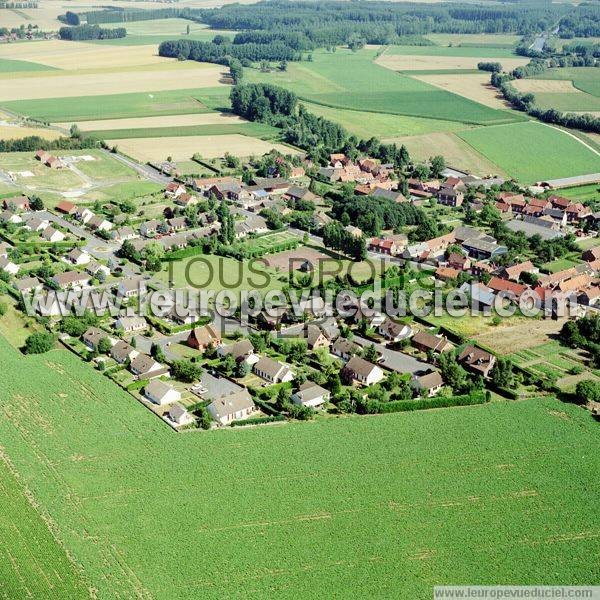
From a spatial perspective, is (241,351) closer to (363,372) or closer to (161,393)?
(161,393)

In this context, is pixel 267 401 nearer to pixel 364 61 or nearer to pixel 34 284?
pixel 34 284

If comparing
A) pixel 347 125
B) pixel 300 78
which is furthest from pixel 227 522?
pixel 300 78

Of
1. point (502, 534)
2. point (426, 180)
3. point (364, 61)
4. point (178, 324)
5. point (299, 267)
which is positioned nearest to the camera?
point (502, 534)

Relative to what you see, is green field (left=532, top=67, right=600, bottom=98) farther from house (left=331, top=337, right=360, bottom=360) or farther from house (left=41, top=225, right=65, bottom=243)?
house (left=331, top=337, right=360, bottom=360)

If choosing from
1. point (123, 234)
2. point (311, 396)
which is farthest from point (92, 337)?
point (123, 234)

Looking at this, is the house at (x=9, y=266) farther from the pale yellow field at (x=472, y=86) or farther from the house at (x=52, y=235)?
the pale yellow field at (x=472, y=86)

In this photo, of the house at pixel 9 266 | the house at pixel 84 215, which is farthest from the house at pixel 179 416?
the house at pixel 84 215
